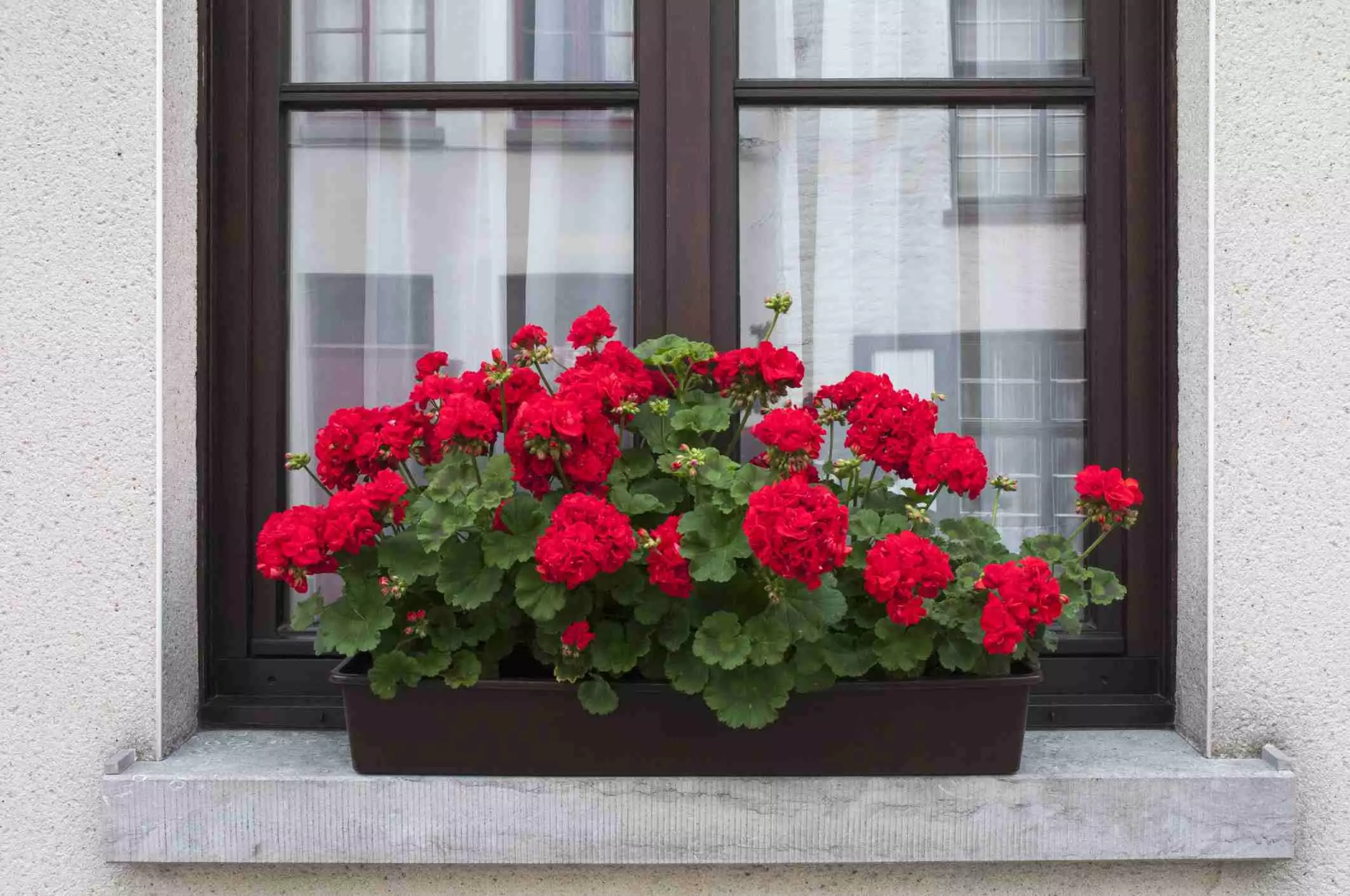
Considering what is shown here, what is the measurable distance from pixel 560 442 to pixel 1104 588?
83cm

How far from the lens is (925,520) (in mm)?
1507

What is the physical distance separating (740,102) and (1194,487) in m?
0.96

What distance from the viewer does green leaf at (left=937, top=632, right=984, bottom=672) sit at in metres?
1.46

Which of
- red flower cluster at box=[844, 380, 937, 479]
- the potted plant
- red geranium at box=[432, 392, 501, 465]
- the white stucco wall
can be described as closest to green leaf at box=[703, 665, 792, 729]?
the potted plant

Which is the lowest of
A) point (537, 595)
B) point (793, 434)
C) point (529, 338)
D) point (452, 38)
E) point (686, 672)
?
point (686, 672)

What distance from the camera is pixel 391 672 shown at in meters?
1.48

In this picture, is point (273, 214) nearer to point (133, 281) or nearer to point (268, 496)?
point (133, 281)

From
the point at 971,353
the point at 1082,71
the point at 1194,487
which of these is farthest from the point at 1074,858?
the point at 1082,71

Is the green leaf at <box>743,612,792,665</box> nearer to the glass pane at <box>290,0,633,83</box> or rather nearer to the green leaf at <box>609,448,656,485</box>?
the green leaf at <box>609,448,656,485</box>

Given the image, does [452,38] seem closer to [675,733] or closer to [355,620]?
[355,620]

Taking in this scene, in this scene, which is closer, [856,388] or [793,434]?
[793,434]

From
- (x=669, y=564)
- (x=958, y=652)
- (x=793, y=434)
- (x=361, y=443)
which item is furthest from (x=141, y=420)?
(x=958, y=652)

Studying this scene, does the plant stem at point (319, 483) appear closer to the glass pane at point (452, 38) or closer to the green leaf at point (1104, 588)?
the glass pane at point (452, 38)

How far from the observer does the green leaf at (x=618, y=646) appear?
4.76ft
